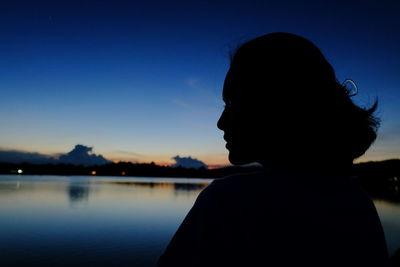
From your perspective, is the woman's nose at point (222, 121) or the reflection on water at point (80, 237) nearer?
the woman's nose at point (222, 121)

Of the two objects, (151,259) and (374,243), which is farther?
(151,259)

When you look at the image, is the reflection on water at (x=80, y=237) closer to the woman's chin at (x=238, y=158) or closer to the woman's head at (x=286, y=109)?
the woman's chin at (x=238, y=158)

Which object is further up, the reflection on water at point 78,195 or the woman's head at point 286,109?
the woman's head at point 286,109

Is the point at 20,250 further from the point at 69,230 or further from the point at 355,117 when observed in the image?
the point at 355,117

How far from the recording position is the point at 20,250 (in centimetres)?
1152

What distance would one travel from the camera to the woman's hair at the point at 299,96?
998 millimetres

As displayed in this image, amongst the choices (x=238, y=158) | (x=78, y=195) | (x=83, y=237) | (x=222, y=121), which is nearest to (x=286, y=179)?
(x=238, y=158)

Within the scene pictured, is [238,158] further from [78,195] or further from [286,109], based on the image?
[78,195]

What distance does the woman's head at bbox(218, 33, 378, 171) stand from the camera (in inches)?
38.6

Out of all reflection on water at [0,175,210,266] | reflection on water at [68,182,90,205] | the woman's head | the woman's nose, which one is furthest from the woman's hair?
reflection on water at [68,182,90,205]

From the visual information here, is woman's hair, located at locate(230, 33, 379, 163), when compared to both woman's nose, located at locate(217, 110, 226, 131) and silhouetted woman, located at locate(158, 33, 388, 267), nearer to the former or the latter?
silhouetted woman, located at locate(158, 33, 388, 267)

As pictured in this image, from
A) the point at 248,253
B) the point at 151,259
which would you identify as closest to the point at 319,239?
the point at 248,253

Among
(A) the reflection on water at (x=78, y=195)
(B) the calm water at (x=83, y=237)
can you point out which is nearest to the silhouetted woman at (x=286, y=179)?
(B) the calm water at (x=83, y=237)

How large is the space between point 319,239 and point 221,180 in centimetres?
33
